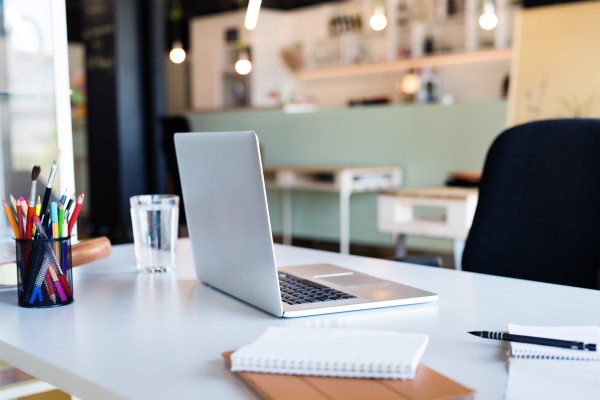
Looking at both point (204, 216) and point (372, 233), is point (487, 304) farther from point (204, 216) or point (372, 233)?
point (372, 233)

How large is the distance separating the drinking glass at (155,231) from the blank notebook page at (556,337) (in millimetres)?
624

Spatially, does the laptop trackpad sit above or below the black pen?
below

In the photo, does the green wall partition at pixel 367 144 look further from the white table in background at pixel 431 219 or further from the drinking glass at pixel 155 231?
the drinking glass at pixel 155 231

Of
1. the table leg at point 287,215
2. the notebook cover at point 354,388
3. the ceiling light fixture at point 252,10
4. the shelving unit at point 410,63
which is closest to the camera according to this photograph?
the notebook cover at point 354,388

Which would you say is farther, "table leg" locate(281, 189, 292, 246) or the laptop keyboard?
"table leg" locate(281, 189, 292, 246)

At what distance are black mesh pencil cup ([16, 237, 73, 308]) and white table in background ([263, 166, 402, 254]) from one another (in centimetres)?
350

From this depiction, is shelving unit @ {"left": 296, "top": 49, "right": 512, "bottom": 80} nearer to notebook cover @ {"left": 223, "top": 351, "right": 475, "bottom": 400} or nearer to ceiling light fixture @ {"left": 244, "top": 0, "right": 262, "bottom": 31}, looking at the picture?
ceiling light fixture @ {"left": 244, "top": 0, "right": 262, "bottom": 31}

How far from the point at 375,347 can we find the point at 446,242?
13.0 ft

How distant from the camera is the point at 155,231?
1124 millimetres

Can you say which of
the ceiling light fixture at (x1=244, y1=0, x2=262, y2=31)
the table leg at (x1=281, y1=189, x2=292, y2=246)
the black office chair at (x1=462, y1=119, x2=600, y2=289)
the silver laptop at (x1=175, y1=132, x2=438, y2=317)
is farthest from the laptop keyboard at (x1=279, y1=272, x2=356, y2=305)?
the table leg at (x1=281, y1=189, x2=292, y2=246)

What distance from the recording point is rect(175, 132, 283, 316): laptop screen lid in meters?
0.79

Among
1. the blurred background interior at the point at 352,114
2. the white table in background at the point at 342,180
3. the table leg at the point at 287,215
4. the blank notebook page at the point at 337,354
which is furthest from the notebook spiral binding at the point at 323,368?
the table leg at the point at 287,215

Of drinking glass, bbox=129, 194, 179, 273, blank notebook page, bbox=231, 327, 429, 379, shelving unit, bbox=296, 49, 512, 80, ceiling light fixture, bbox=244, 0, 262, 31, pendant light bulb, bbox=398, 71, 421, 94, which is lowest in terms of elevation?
blank notebook page, bbox=231, 327, 429, 379

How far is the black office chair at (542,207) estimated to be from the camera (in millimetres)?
1356
